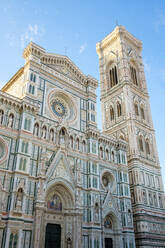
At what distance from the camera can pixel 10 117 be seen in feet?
72.1

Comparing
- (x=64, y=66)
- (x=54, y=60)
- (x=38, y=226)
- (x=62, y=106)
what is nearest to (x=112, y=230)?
(x=38, y=226)

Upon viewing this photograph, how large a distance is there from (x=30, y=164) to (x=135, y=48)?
34.6 metres

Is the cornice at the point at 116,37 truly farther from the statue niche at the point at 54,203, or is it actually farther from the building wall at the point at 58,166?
the statue niche at the point at 54,203

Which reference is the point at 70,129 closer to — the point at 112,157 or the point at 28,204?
the point at 112,157

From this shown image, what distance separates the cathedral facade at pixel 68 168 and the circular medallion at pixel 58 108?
0.14 meters

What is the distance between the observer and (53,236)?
832 inches

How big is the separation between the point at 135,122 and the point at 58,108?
13.5 meters

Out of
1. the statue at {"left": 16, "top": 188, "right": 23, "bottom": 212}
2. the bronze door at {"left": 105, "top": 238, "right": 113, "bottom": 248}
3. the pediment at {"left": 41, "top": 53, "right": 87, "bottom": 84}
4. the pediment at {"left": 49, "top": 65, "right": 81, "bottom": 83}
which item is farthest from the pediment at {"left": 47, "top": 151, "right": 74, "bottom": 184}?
the pediment at {"left": 41, "top": 53, "right": 87, "bottom": 84}

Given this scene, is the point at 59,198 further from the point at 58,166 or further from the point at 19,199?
the point at 19,199

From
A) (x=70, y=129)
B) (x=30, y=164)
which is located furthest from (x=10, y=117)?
(x=70, y=129)

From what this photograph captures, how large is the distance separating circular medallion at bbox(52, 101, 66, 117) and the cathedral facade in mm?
143

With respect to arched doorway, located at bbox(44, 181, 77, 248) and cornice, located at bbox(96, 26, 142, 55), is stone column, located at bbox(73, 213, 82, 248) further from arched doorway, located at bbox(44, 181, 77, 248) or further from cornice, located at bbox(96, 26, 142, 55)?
cornice, located at bbox(96, 26, 142, 55)

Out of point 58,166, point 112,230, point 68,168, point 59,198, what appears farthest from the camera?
point 112,230

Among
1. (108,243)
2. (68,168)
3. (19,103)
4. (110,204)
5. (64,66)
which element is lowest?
(108,243)
